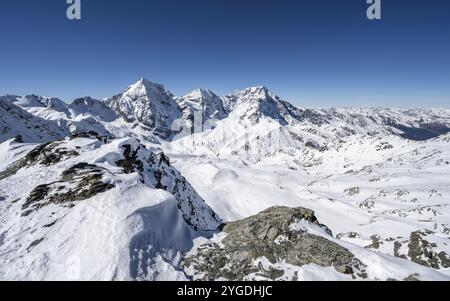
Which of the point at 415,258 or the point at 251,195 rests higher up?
the point at 415,258

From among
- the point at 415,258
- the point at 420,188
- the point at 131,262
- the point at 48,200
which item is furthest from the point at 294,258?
the point at 420,188

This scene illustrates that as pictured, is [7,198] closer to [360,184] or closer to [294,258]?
[294,258]

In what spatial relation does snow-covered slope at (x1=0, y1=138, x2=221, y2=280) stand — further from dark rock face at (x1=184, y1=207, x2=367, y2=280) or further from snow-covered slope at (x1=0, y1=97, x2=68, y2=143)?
snow-covered slope at (x1=0, y1=97, x2=68, y2=143)

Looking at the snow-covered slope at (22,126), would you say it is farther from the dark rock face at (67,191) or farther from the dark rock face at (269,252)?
the dark rock face at (269,252)

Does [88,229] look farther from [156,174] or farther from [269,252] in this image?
[156,174]
